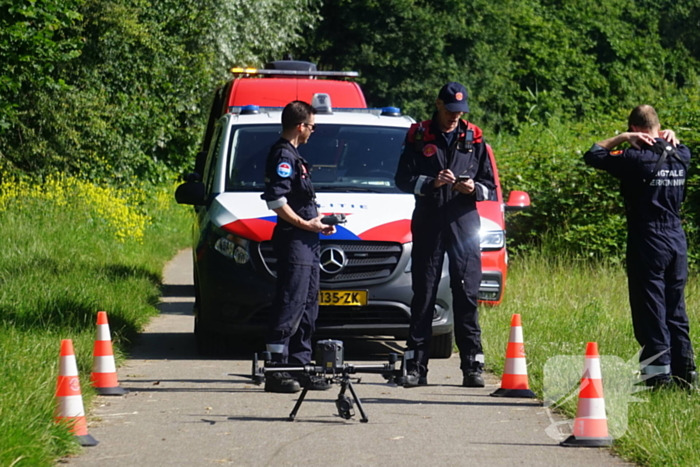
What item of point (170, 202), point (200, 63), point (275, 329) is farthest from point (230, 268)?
point (200, 63)

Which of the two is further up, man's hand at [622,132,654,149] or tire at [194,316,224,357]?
man's hand at [622,132,654,149]

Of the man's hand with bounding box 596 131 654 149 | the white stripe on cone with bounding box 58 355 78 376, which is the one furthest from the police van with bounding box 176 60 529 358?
the white stripe on cone with bounding box 58 355 78 376

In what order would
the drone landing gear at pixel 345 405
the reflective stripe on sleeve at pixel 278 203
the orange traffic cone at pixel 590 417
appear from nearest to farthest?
the orange traffic cone at pixel 590 417
the drone landing gear at pixel 345 405
the reflective stripe on sleeve at pixel 278 203

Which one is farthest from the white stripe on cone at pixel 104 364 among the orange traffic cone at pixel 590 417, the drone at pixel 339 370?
the orange traffic cone at pixel 590 417

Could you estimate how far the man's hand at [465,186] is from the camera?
7262 mm

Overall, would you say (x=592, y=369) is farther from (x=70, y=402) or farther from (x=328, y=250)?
(x=328, y=250)

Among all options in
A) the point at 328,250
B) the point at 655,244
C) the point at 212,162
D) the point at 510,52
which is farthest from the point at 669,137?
the point at 510,52

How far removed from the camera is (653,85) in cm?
4566

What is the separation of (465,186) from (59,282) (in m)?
5.26

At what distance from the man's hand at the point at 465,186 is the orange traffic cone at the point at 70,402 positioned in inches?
104

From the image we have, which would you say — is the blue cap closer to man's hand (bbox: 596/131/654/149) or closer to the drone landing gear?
man's hand (bbox: 596/131/654/149)

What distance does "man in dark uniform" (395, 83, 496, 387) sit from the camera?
7445mm

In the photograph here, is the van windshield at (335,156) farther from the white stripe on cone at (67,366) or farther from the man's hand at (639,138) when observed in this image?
the white stripe on cone at (67,366)

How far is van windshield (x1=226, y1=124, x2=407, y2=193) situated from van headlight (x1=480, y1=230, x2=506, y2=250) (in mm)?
1004
